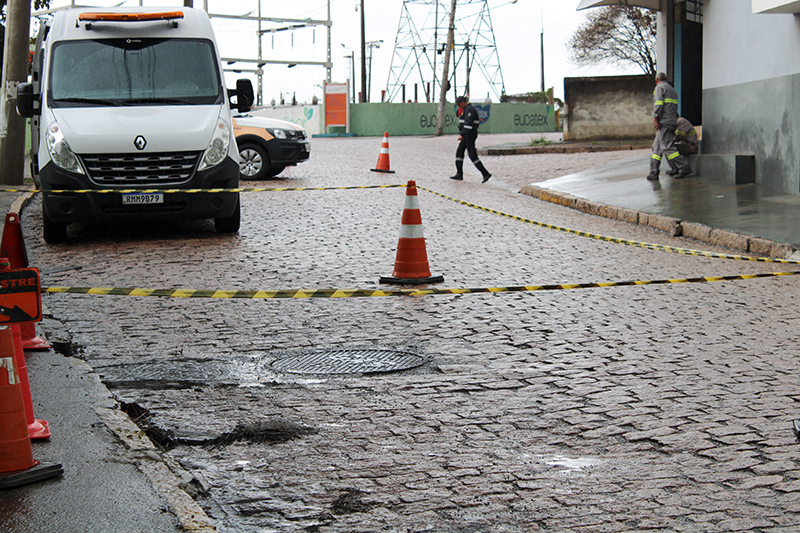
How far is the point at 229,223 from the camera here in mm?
10609

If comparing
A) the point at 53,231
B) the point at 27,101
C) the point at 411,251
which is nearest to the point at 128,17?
→ the point at 27,101

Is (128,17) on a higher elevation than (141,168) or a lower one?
higher

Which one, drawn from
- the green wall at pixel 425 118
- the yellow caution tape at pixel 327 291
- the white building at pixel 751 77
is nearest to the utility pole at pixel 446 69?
the green wall at pixel 425 118

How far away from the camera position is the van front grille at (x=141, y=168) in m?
9.67

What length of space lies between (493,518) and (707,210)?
1009 centimetres

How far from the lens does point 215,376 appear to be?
4934 mm

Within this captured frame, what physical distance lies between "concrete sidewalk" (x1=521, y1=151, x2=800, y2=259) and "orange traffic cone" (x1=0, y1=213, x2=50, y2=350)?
7.56m

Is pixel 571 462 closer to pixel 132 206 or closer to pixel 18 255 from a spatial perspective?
pixel 18 255

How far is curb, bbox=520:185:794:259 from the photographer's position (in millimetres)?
9688

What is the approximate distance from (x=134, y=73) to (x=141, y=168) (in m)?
1.39

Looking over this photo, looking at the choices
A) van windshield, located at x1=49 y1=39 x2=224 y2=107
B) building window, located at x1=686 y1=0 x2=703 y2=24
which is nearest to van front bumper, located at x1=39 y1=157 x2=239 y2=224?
van windshield, located at x1=49 y1=39 x2=224 y2=107

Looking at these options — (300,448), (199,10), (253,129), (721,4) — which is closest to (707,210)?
(721,4)

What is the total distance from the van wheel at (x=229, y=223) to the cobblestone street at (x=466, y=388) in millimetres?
1056

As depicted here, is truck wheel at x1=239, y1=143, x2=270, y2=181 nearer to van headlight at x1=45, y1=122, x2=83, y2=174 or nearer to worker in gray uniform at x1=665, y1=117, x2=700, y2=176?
van headlight at x1=45, y1=122, x2=83, y2=174
